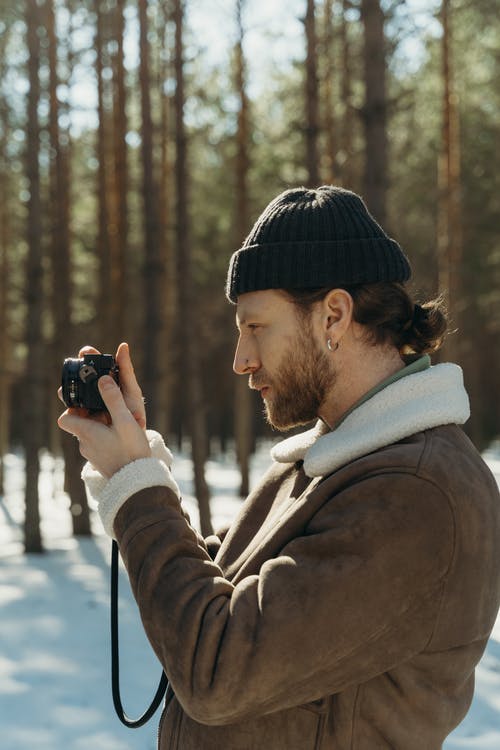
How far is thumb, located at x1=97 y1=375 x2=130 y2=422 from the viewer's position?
1.69 m

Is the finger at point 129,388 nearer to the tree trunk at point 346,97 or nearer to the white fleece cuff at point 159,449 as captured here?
the white fleece cuff at point 159,449

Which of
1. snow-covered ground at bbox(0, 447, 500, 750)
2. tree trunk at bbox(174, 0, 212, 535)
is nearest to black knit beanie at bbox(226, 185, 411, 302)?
snow-covered ground at bbox(0, 447, 500, 750)

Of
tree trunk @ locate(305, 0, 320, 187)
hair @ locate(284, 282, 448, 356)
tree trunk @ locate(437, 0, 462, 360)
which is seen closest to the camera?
hair @ locate(284, 282, 448, 356)

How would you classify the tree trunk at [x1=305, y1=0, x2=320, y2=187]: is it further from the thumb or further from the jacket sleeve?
the jacket sleeve

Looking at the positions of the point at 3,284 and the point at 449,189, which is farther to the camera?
the point at 3,284

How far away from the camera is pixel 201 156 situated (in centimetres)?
2148

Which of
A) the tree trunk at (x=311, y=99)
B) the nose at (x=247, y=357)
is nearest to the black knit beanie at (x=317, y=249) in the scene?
the nose at (x=247, y=357)

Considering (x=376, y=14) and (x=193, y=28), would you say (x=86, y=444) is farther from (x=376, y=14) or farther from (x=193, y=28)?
(x=193, y=28)

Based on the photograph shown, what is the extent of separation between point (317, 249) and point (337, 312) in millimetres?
121

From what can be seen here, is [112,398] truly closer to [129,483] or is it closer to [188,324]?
[129,483]

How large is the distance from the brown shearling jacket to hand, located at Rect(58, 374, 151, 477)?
3.9 inches

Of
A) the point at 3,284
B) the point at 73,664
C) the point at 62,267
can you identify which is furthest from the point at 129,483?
the point at 3,284

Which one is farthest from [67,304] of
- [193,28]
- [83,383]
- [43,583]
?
[83,383]

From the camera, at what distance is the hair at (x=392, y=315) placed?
67.2 inches
